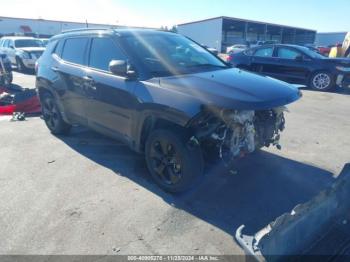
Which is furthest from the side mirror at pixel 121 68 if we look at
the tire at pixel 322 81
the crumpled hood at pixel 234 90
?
the tire at pixel 322 81

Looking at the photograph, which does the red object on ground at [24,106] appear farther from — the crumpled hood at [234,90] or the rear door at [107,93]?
the crumpled hood at [234,90]

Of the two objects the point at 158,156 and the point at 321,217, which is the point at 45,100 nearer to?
the point at 158,156

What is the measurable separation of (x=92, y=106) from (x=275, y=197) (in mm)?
2770

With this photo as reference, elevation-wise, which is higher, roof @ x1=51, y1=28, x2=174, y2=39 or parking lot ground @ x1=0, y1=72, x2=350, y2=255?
roof @ x1=51, y1=28, x2=174, y2=39

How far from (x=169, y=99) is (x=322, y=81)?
8.75m

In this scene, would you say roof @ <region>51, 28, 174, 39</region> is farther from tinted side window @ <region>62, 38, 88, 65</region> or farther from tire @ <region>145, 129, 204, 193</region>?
tire @ <region>145, 129, 204, 193</region>

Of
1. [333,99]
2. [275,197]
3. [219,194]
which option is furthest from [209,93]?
[333,99]

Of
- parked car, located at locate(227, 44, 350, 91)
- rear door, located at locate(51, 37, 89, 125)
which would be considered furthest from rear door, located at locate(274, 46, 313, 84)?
rear door, located at locate(51, 37, 89, 125)

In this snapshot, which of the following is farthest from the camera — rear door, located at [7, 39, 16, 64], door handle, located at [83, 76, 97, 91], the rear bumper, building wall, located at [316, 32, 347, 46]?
building wall, located at [316, 32, 347, 46]

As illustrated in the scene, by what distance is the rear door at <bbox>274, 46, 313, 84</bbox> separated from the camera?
1037 cm

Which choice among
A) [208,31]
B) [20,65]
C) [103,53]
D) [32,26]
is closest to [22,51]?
[20,65]

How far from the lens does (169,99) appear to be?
325 cm

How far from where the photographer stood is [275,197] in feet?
11.6

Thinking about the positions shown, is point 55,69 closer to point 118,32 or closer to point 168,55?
point 118,32
